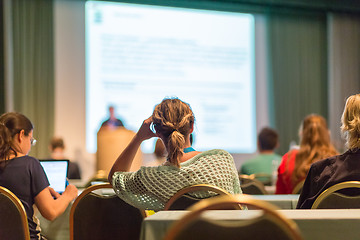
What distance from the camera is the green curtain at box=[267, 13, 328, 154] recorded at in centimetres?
816

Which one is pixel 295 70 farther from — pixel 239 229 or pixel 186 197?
pixel 239 229

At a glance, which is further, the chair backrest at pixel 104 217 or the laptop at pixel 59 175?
the laptop at pixel 59 175

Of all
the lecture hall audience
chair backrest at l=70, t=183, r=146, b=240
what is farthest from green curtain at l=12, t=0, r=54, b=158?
chair backrest at l=70, t=183, r=146, b=240

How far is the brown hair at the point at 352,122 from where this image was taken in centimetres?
189

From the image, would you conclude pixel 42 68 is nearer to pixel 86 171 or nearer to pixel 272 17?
pixel 86 171

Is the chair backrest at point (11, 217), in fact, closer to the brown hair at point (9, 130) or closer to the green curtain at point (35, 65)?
the brown hair at point (9, 130)

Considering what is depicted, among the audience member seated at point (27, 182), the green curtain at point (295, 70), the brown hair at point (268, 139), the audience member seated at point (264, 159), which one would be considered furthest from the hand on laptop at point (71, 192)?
the green curtain at point (295, 70)

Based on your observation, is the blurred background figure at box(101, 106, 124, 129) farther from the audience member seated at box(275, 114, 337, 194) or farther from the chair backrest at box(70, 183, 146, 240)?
the chair backrest at box(70, 183, 146, 240)

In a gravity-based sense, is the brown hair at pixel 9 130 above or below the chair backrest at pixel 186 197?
above

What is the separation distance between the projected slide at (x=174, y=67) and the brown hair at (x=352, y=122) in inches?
200

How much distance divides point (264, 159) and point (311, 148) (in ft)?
3.50

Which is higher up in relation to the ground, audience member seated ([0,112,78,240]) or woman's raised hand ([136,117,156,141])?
woman's raised hand ([136,117,156,141])

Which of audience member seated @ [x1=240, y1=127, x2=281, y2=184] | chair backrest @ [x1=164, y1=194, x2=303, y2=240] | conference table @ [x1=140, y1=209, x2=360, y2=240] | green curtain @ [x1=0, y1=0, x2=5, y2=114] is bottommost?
audience member seated @ [x1=240, y1=127, x2=281, y2=184]

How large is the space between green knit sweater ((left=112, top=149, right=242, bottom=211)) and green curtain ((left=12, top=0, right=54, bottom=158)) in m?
5.48
